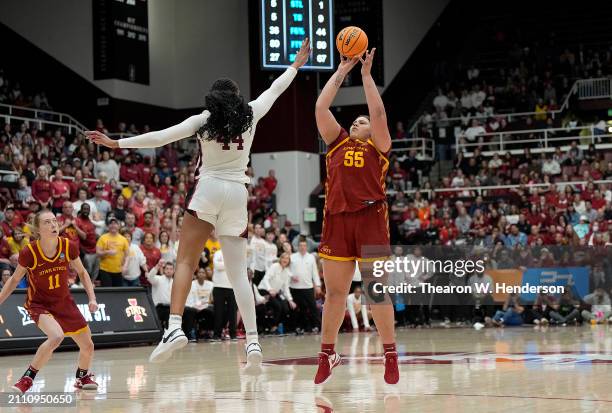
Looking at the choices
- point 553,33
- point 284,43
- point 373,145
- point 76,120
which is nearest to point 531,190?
point 284,43

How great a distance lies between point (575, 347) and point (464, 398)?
6097mm

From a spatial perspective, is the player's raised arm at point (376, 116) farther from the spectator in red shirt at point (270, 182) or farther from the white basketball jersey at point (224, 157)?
the spectator in red shirt at point (270, 182)

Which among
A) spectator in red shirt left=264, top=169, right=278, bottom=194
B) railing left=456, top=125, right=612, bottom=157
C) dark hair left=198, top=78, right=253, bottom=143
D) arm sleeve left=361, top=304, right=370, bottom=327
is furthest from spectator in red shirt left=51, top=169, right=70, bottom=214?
railing left=456, top=125, right=612, bottom=157

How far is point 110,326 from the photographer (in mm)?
15836

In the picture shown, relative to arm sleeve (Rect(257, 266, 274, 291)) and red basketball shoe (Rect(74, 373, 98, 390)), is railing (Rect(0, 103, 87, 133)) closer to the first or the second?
arm sleeve (Rect(257, 266, 274, 291))

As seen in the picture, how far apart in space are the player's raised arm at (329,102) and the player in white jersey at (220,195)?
550mm

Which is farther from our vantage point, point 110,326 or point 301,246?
point 301,246

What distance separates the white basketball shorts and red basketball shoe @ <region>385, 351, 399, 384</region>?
157 centimetres

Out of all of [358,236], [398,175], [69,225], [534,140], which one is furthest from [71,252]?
[534,140]

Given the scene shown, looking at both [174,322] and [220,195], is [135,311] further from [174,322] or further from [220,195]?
[220,195]

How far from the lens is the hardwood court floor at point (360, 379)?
6988mm

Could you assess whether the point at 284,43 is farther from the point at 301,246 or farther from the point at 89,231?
the point at 89,231

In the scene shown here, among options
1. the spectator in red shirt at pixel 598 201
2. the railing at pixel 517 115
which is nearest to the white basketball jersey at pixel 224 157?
the spectator in red shirt at pixel 598 201

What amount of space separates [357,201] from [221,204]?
1.15m
